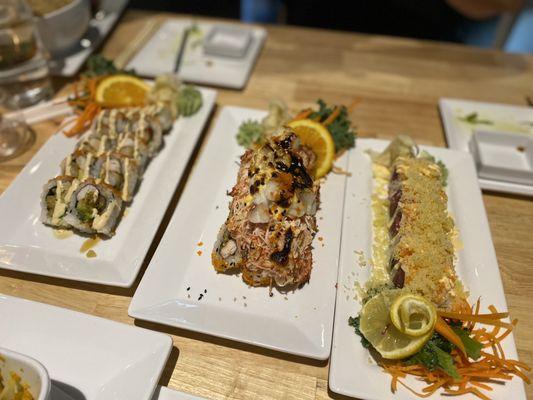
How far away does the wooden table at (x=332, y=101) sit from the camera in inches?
81.8

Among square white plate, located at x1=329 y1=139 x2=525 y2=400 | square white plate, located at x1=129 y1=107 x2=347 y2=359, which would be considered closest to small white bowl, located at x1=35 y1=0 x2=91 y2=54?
square white plate, located at x1=129 y1=107 x2=347 y2=359

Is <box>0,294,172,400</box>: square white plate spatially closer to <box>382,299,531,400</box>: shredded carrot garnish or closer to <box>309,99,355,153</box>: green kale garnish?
<box>382,299,531,400</box>: shredded carrot garnish

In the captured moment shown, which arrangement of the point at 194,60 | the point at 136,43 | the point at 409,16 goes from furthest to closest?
the point at 409,16
the point at 136,43
the point at 194,60

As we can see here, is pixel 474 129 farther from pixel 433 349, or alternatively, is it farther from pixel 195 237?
pixel 195 237

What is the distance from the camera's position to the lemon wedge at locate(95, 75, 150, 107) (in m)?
3.37

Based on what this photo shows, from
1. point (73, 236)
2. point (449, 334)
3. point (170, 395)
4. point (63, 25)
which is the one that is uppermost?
point (63, 25)

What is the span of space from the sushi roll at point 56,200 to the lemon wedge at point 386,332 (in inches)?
75.6

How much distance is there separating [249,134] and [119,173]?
105 centimetres

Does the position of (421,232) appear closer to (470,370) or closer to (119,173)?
(470,370)

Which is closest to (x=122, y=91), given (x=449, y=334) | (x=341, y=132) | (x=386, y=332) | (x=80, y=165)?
(x=80, y=165)

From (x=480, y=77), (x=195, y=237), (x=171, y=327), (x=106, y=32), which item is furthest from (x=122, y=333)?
(x=480, y=77)

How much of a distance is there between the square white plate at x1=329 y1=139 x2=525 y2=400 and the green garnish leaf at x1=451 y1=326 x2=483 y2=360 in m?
0.17

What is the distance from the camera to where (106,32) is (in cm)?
447

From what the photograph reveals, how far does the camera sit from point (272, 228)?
227 cm
